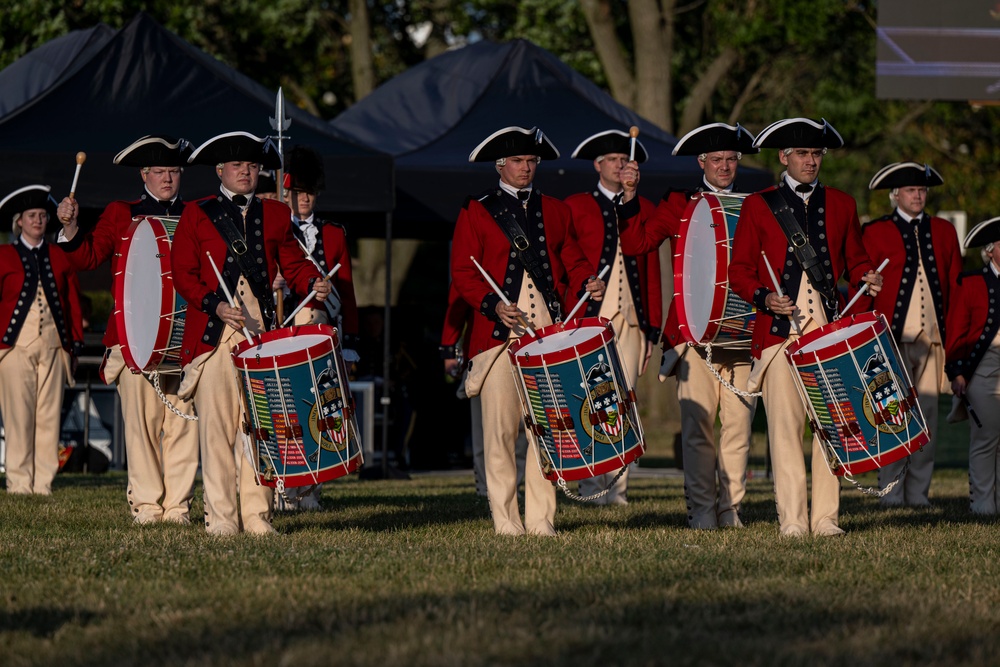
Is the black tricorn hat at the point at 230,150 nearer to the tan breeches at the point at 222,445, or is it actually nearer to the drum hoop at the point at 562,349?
the tan breeches at the point at 222,445

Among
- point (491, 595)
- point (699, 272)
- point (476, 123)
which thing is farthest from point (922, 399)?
point (476, 123)

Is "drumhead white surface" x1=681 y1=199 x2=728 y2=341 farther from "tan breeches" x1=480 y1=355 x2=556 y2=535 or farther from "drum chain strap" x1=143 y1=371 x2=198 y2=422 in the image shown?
"drum chain strap" x1=143 y1=371 x2=198 y2=422

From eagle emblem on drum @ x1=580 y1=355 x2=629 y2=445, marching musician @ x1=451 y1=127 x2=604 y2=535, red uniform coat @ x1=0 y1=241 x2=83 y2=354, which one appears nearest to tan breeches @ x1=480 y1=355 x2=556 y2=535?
marching musician @ x1=451 y1=127 x2=604 y2=535

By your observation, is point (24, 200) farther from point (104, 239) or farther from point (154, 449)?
point (154, 449)

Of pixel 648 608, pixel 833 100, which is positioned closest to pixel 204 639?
pixel 648 608

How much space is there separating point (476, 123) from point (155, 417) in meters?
6.97

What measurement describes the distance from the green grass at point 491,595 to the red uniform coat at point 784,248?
1.08 metres

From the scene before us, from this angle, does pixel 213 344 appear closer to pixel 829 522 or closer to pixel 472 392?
pixel 472 392

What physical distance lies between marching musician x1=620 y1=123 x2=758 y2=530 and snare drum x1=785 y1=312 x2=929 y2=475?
1.33 m

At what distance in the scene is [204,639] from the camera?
575 centimetres

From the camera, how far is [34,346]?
12.1 metres

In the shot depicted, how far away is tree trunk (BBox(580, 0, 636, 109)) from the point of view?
23.3 m

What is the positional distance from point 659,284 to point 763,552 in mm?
3425

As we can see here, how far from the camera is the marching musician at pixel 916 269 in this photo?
11117mm
